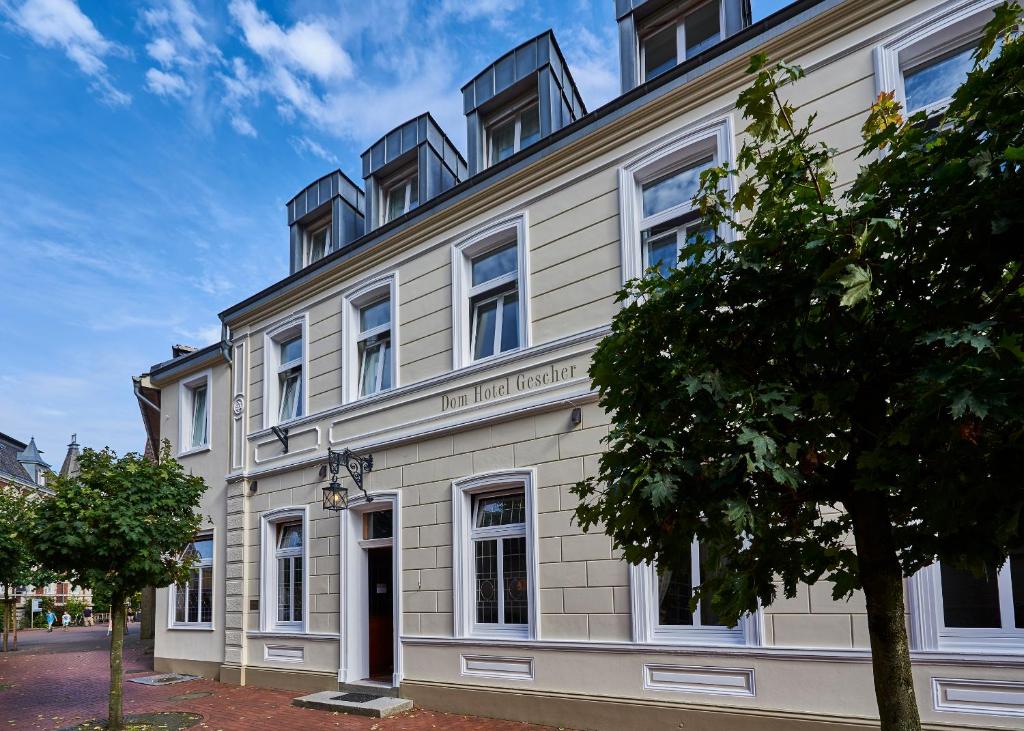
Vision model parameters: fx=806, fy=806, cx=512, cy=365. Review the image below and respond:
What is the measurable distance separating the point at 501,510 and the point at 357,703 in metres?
3.40

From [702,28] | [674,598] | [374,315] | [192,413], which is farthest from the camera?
[192,413]

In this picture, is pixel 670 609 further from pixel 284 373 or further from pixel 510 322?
pixel 284 373

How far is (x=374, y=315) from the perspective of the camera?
13859mm

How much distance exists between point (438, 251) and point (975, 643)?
28.2ft

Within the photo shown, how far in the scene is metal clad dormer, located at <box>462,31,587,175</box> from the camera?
12008 mm

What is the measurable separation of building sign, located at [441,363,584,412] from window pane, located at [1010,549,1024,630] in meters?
4.87

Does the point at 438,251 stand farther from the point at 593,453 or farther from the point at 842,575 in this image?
the point at 842,575

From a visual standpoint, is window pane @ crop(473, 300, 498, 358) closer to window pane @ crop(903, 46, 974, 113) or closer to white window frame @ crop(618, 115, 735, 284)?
white window frame @ crop(618, 115, 735, 284)

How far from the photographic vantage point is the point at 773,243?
3834 millimetres

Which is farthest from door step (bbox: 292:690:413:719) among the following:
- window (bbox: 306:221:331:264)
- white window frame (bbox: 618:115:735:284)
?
window (bbox: 306:221:331:264)

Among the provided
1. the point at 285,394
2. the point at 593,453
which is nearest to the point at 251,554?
the point at 285,394

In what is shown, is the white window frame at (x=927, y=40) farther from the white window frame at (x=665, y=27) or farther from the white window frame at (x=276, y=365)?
the white window frame at (x=276, y=365)

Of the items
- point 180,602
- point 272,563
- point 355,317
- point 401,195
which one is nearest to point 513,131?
point 401,195

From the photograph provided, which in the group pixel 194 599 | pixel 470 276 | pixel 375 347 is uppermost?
pixel 470 276
